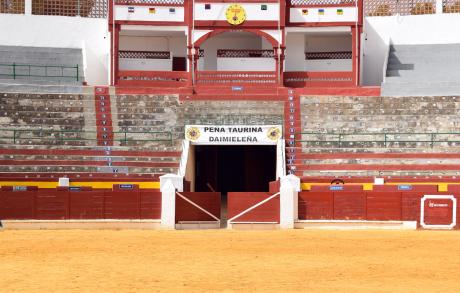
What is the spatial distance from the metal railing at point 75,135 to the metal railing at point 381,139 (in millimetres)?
4765

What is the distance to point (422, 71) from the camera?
41.9 m

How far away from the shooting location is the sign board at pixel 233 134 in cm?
3662

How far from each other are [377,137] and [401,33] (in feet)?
28.4

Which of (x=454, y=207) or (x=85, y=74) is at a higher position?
(x=85, y=74)

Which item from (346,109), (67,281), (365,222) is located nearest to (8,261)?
(67,281)

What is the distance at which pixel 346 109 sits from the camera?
38.6 meters

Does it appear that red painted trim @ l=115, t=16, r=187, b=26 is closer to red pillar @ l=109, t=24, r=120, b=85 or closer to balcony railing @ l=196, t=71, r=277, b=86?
red pillar @ l=109, t=24, r=120, b=85

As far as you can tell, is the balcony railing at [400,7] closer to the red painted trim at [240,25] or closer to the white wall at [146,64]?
the red painted trim at [240,25]

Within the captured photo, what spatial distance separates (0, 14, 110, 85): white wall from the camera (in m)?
42.6

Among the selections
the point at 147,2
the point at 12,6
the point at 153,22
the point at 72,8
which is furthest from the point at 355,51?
the point at 12,6

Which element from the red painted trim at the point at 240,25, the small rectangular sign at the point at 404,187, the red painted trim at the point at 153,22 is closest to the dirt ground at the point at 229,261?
the small rectangular sign at the point at 404,187

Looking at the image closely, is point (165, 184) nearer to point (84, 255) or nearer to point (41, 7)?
point (84, 255)

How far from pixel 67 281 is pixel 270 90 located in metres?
21.7

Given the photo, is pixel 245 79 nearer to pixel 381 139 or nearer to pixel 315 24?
pixel 315 24
